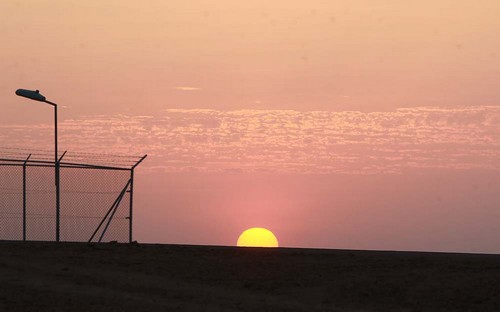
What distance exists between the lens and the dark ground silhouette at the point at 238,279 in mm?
24016

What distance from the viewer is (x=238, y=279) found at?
26.8m

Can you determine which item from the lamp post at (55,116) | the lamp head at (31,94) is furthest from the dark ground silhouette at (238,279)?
the lamp head at (31,94)

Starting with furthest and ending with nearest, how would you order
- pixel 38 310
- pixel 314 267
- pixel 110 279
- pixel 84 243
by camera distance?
pixel 84 243 < pixel 314 267 < pixel 110 279 < pixel 38 310

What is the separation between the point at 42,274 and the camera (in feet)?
87.2

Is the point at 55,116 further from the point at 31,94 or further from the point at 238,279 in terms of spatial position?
the point at 238,279

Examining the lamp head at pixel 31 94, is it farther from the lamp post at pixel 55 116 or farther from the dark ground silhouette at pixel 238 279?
the dark ground silhouette at pixel 238 279

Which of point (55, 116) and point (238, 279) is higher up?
point (55, 116)

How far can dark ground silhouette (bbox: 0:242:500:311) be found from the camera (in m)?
24.0

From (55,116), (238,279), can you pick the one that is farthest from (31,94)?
(238,279)

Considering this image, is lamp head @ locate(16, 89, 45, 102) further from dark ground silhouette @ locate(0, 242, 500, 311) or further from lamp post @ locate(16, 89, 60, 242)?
dark ground silhouette @ locate(0, 242, 500, 311)

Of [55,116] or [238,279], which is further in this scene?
[55,116]

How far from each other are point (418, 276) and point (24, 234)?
43.9 ft

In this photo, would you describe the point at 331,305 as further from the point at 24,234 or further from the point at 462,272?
the point at 24,234

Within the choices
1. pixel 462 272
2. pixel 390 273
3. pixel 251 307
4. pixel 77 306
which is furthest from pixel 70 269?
pixel 462 272
